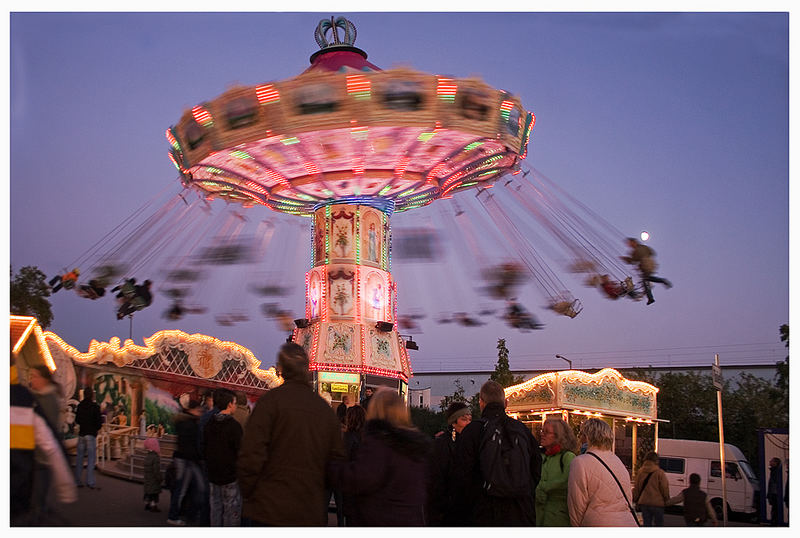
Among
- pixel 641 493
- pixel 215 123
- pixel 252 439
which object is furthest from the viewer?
pixel 215 123

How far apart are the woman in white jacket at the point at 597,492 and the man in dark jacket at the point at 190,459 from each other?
420 cm

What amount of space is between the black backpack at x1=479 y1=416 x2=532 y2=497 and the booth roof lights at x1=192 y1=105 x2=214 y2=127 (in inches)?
544

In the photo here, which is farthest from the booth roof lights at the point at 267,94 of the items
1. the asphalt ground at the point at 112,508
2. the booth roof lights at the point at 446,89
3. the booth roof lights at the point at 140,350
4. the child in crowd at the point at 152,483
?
the child in crowd at the point at 152,483

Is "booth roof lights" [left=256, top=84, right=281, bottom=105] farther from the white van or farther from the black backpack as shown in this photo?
the white van

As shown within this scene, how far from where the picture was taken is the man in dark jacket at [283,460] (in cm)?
575

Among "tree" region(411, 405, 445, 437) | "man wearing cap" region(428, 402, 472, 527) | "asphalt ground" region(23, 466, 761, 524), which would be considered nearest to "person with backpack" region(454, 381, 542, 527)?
"man wearing cap" region(428, 402, 472, 527)

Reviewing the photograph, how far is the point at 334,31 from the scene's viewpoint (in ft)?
82.1

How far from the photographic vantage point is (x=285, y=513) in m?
5.74

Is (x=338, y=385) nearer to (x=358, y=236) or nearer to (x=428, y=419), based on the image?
(x=358, y=236)

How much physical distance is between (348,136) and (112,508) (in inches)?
449

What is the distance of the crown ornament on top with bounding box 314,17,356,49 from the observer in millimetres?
24922
